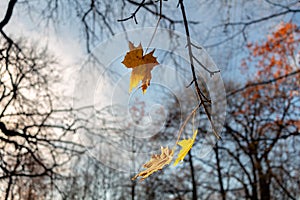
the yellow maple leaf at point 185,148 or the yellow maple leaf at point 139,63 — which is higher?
the yellow maple leaf at point 139,63

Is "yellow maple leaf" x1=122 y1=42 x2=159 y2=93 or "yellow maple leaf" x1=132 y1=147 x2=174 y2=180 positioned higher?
"yellow maple leaf" x1=122 y1=42 x2=159 y2=93

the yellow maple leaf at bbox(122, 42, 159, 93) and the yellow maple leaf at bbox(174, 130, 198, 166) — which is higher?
the yellow maple leaf at bbox(122, 42, 159, 93)

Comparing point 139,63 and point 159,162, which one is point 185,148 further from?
point 139,63

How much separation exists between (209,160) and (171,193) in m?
1.45

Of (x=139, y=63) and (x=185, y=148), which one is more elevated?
(x=139, y=63)

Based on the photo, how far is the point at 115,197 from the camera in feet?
22.4

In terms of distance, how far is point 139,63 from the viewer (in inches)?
19.0

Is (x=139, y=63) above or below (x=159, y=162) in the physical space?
above

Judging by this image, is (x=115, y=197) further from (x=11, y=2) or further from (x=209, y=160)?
(x=11, y=2)

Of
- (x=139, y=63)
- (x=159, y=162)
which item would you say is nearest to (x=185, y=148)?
(x=159, y=162)

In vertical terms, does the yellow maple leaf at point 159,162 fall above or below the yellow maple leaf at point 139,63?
below

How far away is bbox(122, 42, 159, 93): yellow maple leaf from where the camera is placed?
0.47 meters

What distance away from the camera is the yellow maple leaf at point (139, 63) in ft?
1.54

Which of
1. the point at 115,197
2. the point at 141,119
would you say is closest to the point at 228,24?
the point at 141,119
